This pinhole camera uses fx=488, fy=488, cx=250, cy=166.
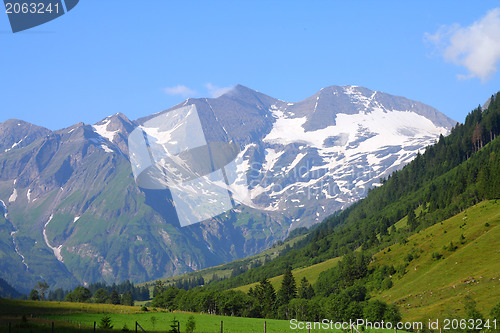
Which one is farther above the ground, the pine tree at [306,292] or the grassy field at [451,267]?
the grassy field at [451,267]

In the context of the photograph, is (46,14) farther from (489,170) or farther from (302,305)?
(489,170)

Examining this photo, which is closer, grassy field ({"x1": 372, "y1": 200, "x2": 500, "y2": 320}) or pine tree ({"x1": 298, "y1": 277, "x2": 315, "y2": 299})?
grassy field ({"x1": 372, "y1": 200, "x2": 500, "y2": 320})

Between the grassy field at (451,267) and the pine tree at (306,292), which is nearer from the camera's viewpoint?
the grassy field at (451,267)

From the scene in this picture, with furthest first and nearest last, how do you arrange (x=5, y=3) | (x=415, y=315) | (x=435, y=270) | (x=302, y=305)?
(x=302, y=305)
(x=435, y=270)
(x=415, y=315)
(x=5, y=3)

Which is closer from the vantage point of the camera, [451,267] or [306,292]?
[451,267]

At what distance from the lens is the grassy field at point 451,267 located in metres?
102

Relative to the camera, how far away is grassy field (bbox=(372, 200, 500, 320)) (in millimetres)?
101788

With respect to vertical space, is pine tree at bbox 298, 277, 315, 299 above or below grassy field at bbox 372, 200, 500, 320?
below

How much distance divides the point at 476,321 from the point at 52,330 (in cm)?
5245

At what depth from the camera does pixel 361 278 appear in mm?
179250

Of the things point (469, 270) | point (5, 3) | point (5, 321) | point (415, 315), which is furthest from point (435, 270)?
point (5, 3)

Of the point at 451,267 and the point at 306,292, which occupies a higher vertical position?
the point at 451,267

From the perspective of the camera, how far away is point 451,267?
419 feet

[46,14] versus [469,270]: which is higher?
[46,14]
